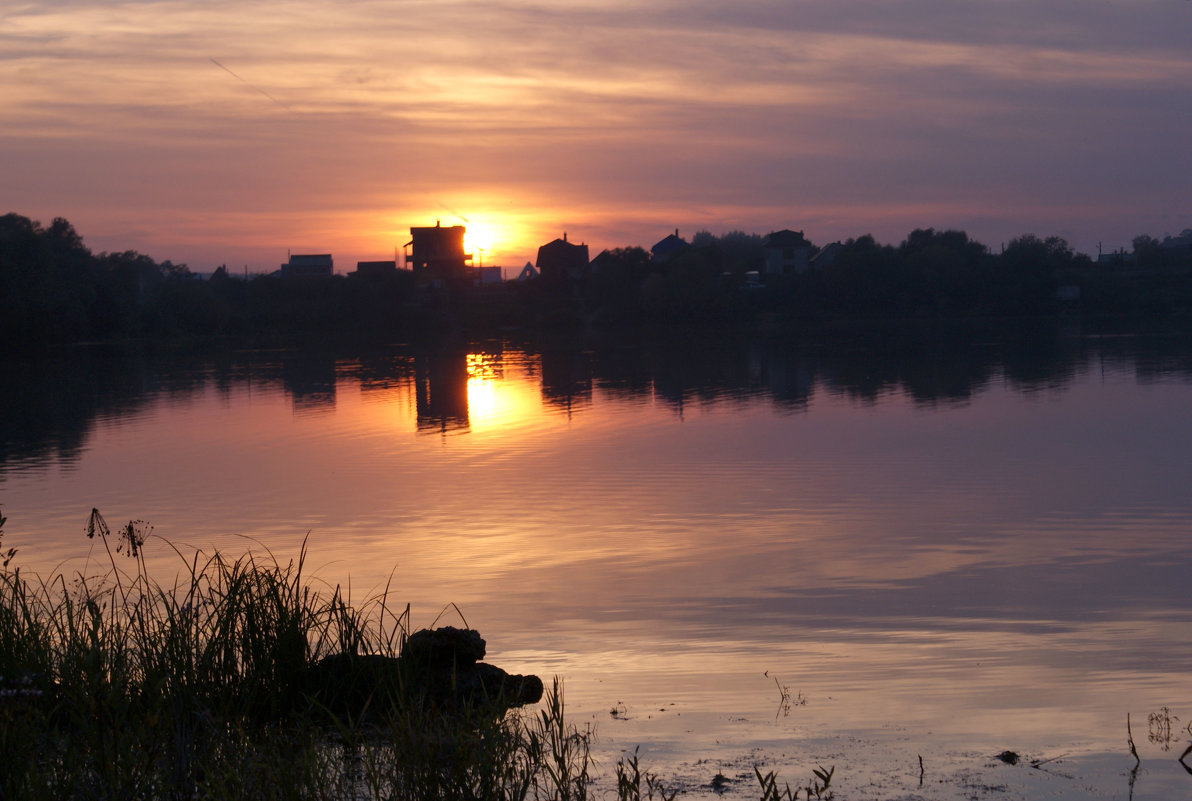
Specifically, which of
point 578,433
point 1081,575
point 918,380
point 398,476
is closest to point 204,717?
point 1081,575

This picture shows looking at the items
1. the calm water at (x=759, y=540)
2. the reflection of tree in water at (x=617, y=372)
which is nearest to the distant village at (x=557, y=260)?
the reflection of tree in water at (x=617, y=372)

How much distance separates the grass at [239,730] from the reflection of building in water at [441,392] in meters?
21.2

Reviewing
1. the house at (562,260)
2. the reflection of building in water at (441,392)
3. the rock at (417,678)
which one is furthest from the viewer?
the house at (562,260)

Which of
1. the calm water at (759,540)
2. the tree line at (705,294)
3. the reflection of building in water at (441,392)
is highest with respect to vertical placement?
the tree line at (705,294)

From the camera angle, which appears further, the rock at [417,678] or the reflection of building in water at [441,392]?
the reflection of building in water at [441,392]

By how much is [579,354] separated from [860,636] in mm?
51899

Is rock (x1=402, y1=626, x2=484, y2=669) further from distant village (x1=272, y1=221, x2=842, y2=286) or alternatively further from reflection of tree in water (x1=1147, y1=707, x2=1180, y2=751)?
distant village (x1=272, y1=221, x2=842, y2=286)

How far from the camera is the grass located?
15.9ft

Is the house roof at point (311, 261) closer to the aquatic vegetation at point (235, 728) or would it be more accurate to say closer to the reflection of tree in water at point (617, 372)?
the reflection of tree in water at point (617, 372)

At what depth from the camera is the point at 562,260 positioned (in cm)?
11869


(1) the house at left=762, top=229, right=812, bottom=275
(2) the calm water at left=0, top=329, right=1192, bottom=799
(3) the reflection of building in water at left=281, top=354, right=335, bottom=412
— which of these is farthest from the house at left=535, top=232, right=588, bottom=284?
(2) the calm water at left=0, top=329, right=1192, bottom=799

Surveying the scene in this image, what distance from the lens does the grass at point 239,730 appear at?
484cm

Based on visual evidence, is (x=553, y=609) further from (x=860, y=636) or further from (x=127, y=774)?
(x=127, y=774)

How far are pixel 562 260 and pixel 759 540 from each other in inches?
4179
